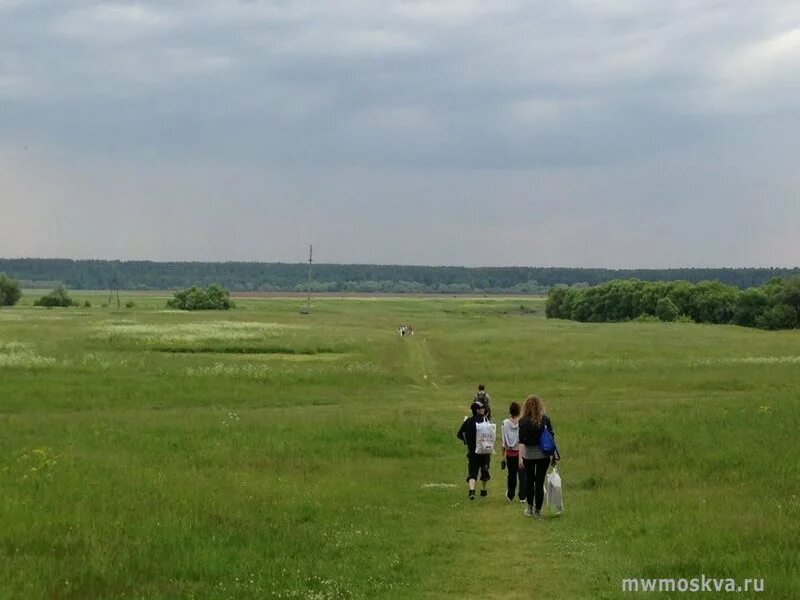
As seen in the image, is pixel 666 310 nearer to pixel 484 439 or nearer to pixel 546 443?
pixel 484 439

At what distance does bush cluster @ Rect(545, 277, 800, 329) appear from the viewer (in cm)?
13312

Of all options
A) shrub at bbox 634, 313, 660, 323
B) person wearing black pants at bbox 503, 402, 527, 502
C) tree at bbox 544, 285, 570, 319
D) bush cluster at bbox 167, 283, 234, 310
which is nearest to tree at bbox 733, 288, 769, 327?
shrub at bbox 634, 313, 660, 323

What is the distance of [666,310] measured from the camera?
149625 millimetres

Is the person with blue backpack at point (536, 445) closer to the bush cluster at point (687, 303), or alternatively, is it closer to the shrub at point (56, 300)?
the bush cluster at point (687, 303)

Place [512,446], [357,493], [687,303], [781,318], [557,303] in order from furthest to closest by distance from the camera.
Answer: [557,303], [687,303], [781,318], [357,493], [512,446]

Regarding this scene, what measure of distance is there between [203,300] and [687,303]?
78.7 m

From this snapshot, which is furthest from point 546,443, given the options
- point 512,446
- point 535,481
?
point 512,446

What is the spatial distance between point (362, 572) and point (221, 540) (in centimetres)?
231

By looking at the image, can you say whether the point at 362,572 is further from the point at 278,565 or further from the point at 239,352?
the point at 239,352

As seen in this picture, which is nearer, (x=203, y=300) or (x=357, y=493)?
(x=357, y=493)

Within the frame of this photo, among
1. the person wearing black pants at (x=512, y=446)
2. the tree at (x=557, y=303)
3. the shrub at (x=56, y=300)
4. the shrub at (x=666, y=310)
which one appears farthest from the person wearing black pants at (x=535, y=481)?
the tree at (x=557, y=303)

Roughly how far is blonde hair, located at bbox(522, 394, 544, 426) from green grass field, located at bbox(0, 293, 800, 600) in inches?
65.6

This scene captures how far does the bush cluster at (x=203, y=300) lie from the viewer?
169 metres

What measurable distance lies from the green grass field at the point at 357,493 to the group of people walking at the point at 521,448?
1.74 ft
